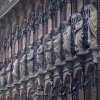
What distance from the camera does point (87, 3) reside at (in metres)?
60.1

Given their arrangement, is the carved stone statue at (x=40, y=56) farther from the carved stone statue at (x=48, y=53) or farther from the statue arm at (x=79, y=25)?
the statue arm at (x=79, y=25)

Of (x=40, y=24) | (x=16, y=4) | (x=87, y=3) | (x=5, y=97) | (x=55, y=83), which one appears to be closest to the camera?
(x=87, y=3)

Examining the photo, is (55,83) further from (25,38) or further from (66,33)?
(25,38)

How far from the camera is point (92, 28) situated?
56562 millimetres

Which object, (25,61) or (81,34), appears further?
(25,61)

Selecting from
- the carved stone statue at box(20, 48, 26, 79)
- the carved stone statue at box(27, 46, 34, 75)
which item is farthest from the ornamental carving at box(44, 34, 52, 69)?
the carved stone statue at box(20, 48, 26, 79)

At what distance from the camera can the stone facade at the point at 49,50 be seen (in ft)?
193

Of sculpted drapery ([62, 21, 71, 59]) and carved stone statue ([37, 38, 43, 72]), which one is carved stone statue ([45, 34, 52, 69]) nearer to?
carved stone statue ([37, 38, 43, 72])

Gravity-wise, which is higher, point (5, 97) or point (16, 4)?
point (16, 4)

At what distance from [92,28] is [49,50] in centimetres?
1040

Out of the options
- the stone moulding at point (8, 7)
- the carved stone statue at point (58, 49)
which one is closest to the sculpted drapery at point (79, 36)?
the carved stone statue at point (58, 49)

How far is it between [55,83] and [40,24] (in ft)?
21.6

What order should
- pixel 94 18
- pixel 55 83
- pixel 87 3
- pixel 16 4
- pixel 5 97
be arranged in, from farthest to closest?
Result: pixel 5 97 → pixel 16 4 → pixel 55 83 → pixel 87 3 → pixel 94 18

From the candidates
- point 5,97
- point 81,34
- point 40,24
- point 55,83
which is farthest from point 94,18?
point 5,97
